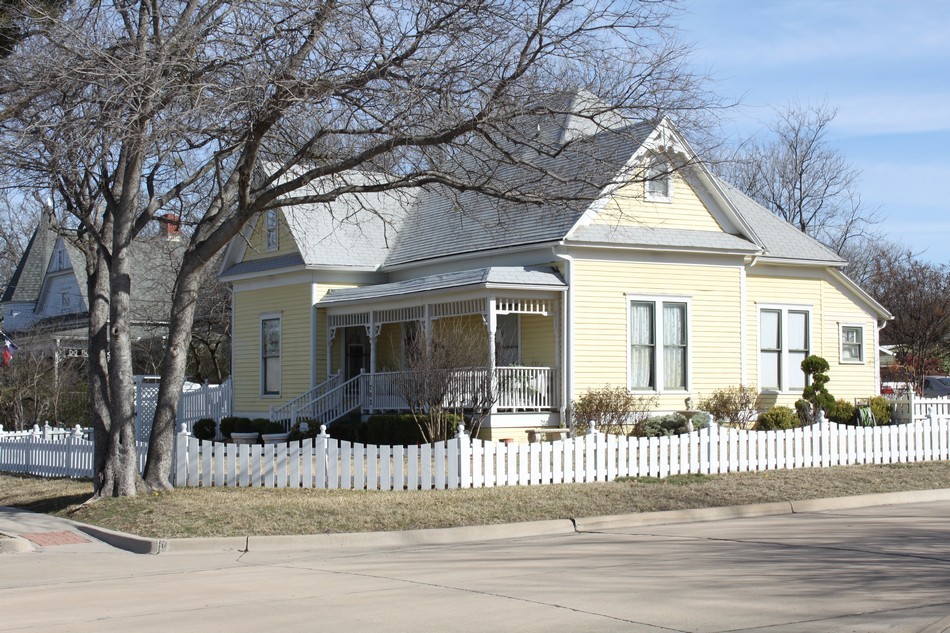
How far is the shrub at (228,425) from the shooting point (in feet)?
95.0

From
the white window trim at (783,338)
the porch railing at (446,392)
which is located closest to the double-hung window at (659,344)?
the porch railing at (446,392)

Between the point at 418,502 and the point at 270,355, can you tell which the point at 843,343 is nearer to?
the point at 270,355

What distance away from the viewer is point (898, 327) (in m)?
47.3

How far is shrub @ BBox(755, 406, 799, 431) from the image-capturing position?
25.5 m

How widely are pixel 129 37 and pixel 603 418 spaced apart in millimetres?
12337

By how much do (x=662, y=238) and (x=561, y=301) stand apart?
2.82 metres

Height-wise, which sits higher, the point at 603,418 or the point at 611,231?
the point at 611,231

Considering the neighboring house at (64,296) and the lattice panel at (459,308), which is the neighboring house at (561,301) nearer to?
the lattice panel at (459,308)

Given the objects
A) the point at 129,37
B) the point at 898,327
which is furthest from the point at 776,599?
the point at 898,327

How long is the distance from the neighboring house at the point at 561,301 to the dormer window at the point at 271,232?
0.09 meters

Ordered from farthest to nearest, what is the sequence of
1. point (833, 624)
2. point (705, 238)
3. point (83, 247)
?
point (705, 238)
point (83, 247)
point (833, 624)

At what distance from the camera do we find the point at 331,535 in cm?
1355

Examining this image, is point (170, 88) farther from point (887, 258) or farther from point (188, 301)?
point (887, 258)

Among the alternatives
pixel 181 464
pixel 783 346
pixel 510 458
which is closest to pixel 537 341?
pixel 783 346
